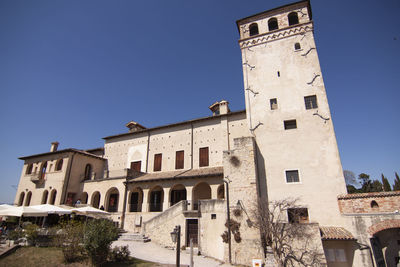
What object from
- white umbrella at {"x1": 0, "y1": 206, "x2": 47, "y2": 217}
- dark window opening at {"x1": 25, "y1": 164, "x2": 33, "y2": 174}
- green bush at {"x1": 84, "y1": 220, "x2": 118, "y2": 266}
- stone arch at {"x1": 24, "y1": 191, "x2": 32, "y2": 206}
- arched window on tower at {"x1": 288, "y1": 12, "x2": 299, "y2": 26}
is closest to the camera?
green bush at {"x1": 84, "y1": 220, "x2": 118, "y2": 266}

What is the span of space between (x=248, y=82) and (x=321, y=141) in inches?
306

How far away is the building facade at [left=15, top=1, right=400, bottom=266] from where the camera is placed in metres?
14.5

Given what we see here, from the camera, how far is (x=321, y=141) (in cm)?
1656

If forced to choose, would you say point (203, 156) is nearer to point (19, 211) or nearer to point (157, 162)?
point (157, 162)

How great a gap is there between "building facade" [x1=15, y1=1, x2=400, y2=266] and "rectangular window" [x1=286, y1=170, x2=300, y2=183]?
72 millimetres

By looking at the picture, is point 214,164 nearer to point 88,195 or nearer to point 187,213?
point 187,213

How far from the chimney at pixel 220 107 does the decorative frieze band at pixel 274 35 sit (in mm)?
5936

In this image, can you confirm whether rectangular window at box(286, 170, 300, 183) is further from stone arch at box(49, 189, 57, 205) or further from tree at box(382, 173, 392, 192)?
tree at box(382, 173, 392, 192)

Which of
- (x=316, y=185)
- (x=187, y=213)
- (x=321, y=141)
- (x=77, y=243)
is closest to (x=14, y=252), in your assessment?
(x=77, y=243)

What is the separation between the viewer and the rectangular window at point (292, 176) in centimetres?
1642

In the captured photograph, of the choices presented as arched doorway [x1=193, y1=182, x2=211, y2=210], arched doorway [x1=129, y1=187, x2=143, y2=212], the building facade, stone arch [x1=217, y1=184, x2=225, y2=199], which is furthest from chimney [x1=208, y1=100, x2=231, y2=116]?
arched doorway [x1=129, y1=187, x2=143, y2=212]

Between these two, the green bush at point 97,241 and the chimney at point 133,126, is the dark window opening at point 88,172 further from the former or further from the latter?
the green bush at point 97,241

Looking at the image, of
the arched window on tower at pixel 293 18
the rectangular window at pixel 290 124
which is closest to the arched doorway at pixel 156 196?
the rectangular window at pixel 290 124

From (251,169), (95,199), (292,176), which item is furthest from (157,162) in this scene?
(292,176)
